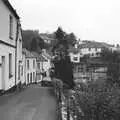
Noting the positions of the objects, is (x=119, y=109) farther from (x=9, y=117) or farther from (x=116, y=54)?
(x=116, y=54)

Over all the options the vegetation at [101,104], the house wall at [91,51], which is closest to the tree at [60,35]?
the vegetation at [101,104]

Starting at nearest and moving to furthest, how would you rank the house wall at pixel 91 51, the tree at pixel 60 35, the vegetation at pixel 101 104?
the vegetation at pixel 101 104 → the tree at pixel 60 35 → the house wall at pixel 91 51

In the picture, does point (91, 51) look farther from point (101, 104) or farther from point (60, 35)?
point (101, 104)

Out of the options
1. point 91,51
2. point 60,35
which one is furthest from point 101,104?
point 91,51

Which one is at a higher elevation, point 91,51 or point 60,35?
point 91,51

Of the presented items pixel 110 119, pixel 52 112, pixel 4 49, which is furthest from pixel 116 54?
pixel 110 119

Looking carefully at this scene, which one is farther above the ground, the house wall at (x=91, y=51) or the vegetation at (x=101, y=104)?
the house wall at (x=91, y=51)

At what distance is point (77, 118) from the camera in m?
4.44

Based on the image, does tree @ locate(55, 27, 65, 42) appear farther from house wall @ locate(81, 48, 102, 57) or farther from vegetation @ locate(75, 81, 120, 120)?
house wall @ locate(81, 48, 102, 57)

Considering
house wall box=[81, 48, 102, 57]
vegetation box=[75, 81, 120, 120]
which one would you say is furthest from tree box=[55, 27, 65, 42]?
house wall box=[81, 48, 102, 57]

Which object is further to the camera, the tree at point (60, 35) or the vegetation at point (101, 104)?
the tree at point (60, 35)

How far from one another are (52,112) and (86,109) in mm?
4316

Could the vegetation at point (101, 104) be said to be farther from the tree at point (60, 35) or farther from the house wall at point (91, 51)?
the house wall at point (91, 51)

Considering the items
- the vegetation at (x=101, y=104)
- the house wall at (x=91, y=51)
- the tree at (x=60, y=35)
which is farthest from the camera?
the house wall at (x=91, y=51)
